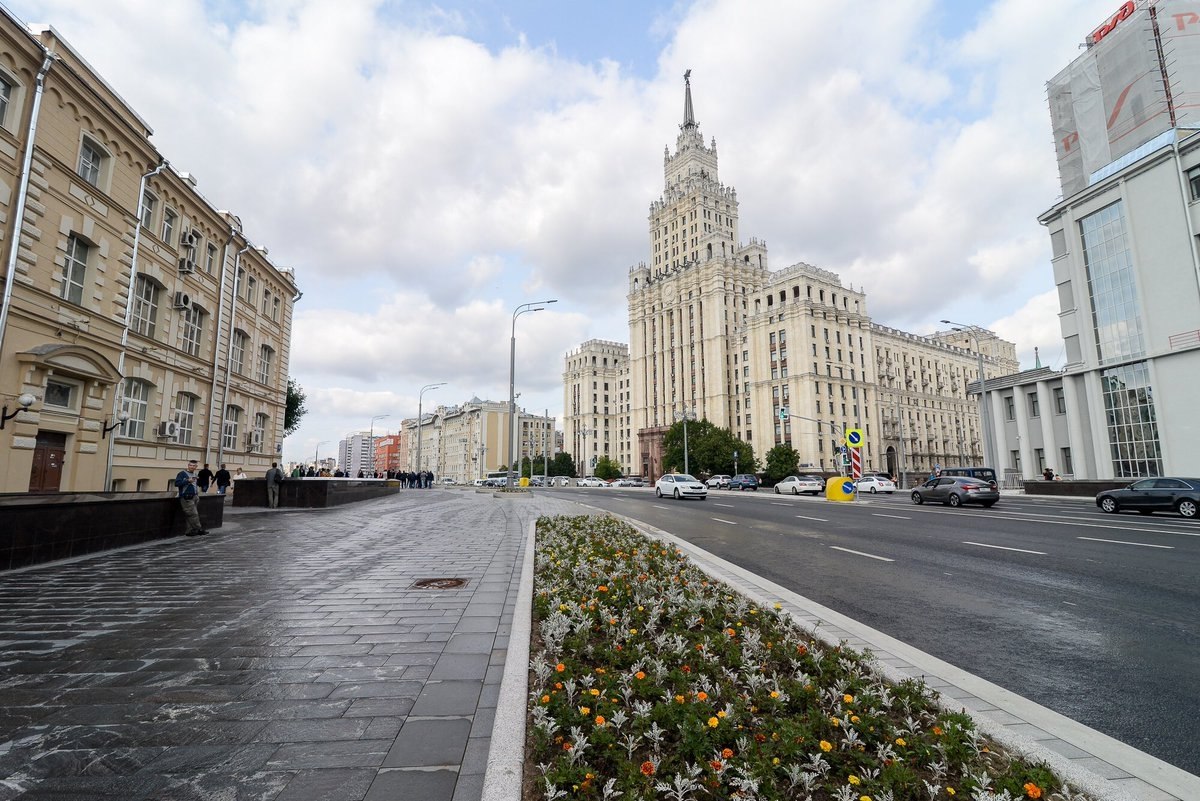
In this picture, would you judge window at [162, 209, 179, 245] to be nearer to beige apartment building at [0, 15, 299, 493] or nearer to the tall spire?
beige apartment building at [0, 15, 299, 493]

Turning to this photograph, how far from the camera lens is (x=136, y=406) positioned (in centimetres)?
1922

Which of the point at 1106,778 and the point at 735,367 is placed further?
the point at 735,367

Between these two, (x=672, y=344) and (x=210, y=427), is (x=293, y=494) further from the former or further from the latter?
(x=672, y=344)

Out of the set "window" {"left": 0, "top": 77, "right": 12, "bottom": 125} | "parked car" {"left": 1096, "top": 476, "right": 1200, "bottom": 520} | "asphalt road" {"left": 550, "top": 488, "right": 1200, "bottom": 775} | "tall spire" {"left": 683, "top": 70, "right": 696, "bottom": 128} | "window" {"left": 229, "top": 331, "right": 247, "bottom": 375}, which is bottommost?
"asphalt road" {"left": 550, "top": 488, "right": 1200, "bottom": 775}

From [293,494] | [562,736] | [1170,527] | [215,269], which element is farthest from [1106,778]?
[215,269]

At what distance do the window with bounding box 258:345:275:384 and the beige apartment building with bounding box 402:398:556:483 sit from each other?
102m

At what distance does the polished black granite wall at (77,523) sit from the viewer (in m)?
8.39

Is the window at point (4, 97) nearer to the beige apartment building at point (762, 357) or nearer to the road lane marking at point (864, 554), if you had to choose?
the road lane marking at point (864, 554)

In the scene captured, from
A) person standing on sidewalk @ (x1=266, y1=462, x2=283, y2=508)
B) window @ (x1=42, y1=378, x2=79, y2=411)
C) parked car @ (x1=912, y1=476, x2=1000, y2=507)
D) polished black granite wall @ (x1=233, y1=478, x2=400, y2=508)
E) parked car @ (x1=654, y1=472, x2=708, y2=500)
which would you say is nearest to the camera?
window @ (x1=42, y1=378, x2=79, y2=411)

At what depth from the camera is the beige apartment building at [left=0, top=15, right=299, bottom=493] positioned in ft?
45.4

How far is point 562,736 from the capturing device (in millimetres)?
3203

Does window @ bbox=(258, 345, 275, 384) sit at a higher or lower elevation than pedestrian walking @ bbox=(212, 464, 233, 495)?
higher

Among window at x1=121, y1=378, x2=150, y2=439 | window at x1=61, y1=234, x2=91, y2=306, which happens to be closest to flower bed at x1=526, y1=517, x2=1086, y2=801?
window at x1=61, y1=234, x2=91, y2=306

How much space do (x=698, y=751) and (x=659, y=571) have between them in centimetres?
512
